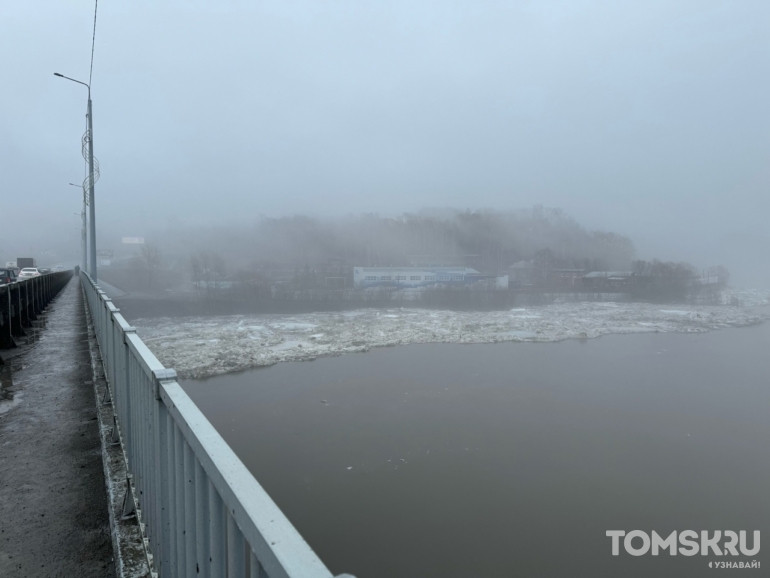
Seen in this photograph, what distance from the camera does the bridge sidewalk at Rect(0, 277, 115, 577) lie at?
3.07 metres

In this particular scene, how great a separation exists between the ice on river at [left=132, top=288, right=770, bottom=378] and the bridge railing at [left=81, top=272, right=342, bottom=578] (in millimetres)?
13334

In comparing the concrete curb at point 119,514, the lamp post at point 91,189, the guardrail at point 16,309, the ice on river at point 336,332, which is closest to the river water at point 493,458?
the ice on river at point 336,332

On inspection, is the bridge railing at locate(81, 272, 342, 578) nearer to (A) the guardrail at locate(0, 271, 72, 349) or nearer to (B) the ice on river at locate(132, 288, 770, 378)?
(A) the guardrail at locate(0, 271, 72, 349)

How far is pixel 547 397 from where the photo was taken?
15.7 meters

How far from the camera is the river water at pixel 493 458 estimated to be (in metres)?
7.79

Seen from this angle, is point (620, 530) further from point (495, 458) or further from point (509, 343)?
point (509, 343)

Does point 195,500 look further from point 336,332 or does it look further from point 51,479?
point 336,332

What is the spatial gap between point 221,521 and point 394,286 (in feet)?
212

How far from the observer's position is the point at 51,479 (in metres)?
4.09

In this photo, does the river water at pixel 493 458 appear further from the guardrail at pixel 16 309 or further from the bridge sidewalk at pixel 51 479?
the guardrail at pixel 16 309

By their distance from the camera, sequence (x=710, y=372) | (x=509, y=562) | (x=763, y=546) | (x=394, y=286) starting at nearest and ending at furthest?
(x=509, y=562) < (x=763, y=546) < (x=710, y=372) < (x=394, y=286)

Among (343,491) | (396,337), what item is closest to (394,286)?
(396,337)

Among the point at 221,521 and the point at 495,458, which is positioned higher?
the point at 221,521

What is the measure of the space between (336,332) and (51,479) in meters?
20.7
